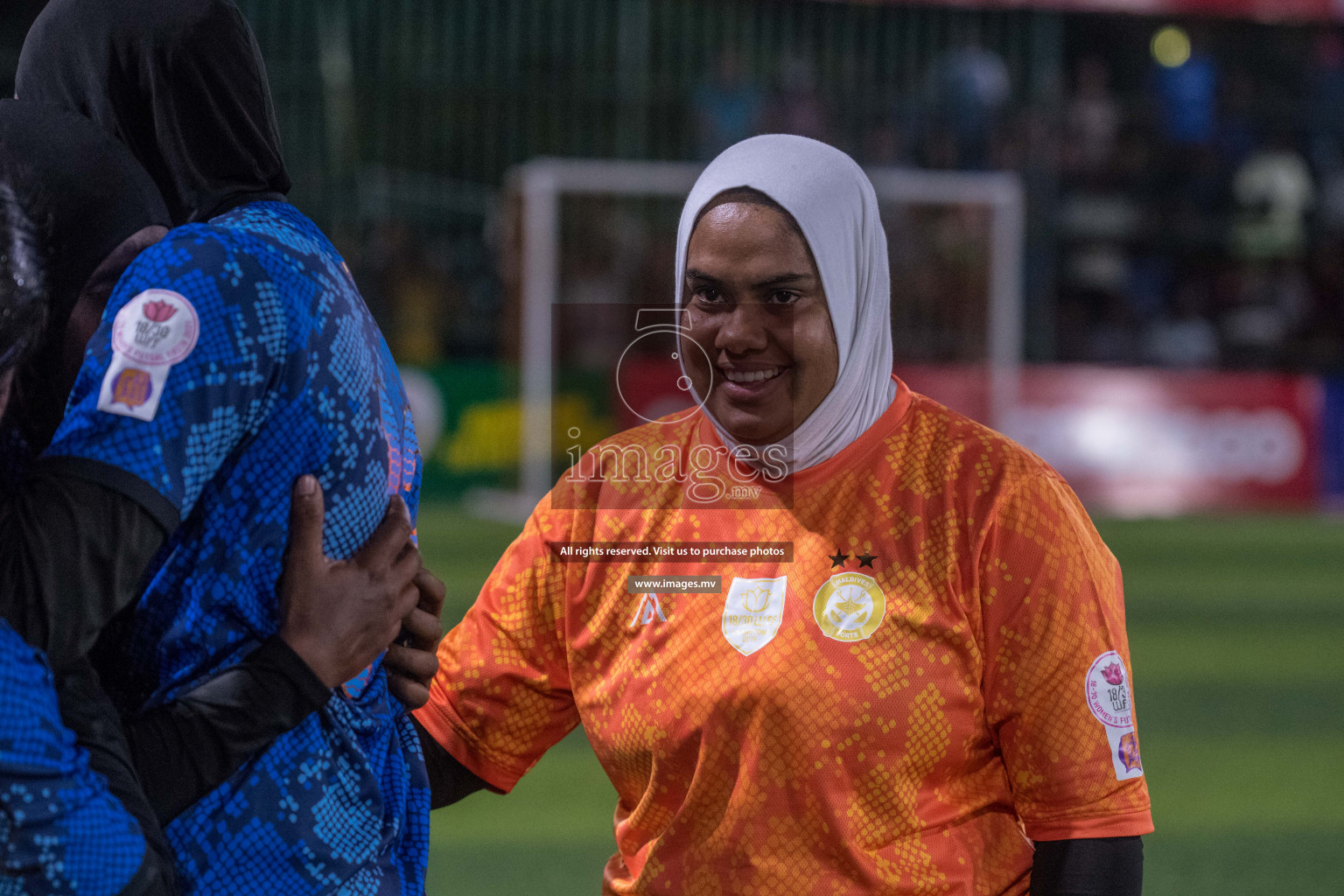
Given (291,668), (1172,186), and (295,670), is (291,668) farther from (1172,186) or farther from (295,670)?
(1172,186)

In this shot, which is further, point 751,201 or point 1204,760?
point 1204,760

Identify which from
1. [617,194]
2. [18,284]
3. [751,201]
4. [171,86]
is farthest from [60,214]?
[617,194]

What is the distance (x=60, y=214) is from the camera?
1.44 meters

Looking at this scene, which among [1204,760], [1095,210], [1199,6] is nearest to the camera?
[1204,760]

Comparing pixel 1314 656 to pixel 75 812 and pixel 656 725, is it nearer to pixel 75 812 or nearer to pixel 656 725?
pixel 656 725

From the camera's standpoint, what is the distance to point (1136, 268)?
18047 mm

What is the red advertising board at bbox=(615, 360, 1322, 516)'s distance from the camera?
14.9 m

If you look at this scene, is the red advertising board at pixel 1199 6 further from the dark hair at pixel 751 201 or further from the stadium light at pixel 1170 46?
the dark hair at pixel 751 201

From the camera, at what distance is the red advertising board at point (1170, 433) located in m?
14.9

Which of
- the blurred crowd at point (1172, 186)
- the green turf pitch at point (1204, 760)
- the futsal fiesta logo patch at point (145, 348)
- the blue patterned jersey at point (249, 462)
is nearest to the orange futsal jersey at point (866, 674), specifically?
the blue patterned jersey at point (249, 462)

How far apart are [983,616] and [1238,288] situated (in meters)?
17.2

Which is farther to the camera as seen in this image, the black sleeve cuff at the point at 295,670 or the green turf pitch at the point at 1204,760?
the green turf pitch at the point at 1204,760

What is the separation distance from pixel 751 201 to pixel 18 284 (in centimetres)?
109

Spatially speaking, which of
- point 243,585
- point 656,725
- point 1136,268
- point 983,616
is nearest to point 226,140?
point 243,585
